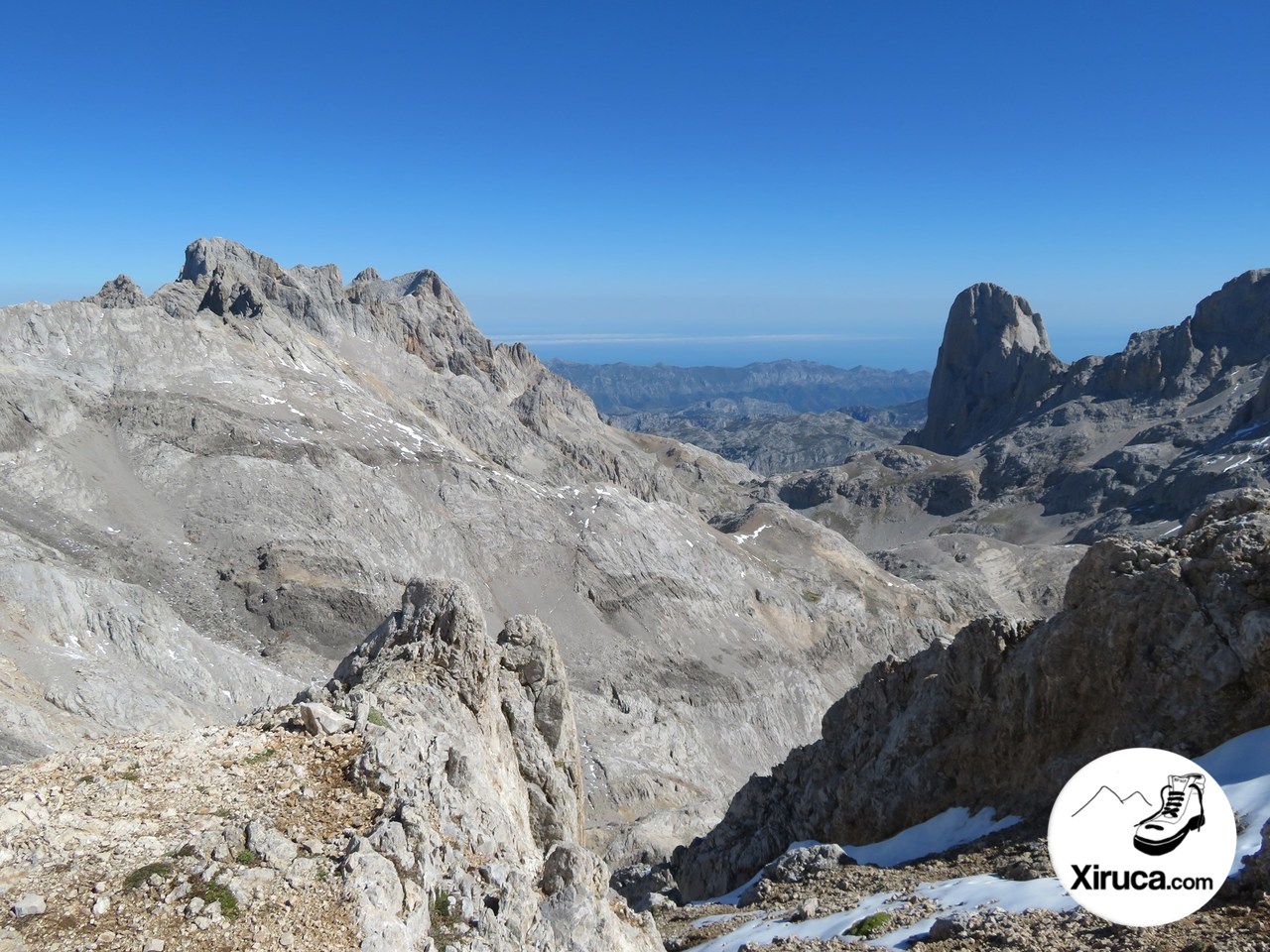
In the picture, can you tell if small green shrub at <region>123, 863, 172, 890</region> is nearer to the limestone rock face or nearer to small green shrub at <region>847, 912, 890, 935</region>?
the limestone rock face

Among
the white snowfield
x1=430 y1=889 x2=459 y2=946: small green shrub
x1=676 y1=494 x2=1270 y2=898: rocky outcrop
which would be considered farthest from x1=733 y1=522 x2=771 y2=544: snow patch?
x1=430 y1=889 x2=459 y2=946: small green shrub

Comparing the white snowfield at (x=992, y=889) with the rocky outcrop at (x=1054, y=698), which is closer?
the white snowfield at (x=992, y=889)

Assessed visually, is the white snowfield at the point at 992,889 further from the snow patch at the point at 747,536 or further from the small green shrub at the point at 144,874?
the snow patch at the point at 747,536

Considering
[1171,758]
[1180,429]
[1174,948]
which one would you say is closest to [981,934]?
[1174,948]

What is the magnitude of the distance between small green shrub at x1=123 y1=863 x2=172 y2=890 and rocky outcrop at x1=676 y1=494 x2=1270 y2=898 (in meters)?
20.7

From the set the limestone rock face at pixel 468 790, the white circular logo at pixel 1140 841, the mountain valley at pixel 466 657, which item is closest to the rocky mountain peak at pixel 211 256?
the mountain valley at pixel 466 657

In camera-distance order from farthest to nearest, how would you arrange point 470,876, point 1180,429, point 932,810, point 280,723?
point 1180,429 < point 932,810 < point 280,723 < point 470,876

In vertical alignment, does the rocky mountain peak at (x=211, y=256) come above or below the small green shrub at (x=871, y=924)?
above

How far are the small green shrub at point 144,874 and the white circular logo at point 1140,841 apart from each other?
13810mm

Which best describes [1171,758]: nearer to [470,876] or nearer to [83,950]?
[470,876]

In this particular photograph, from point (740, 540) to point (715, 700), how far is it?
39374 millimetres

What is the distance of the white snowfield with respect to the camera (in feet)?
52.4

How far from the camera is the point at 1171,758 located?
15.3 meters

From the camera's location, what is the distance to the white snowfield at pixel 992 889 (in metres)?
16.0
